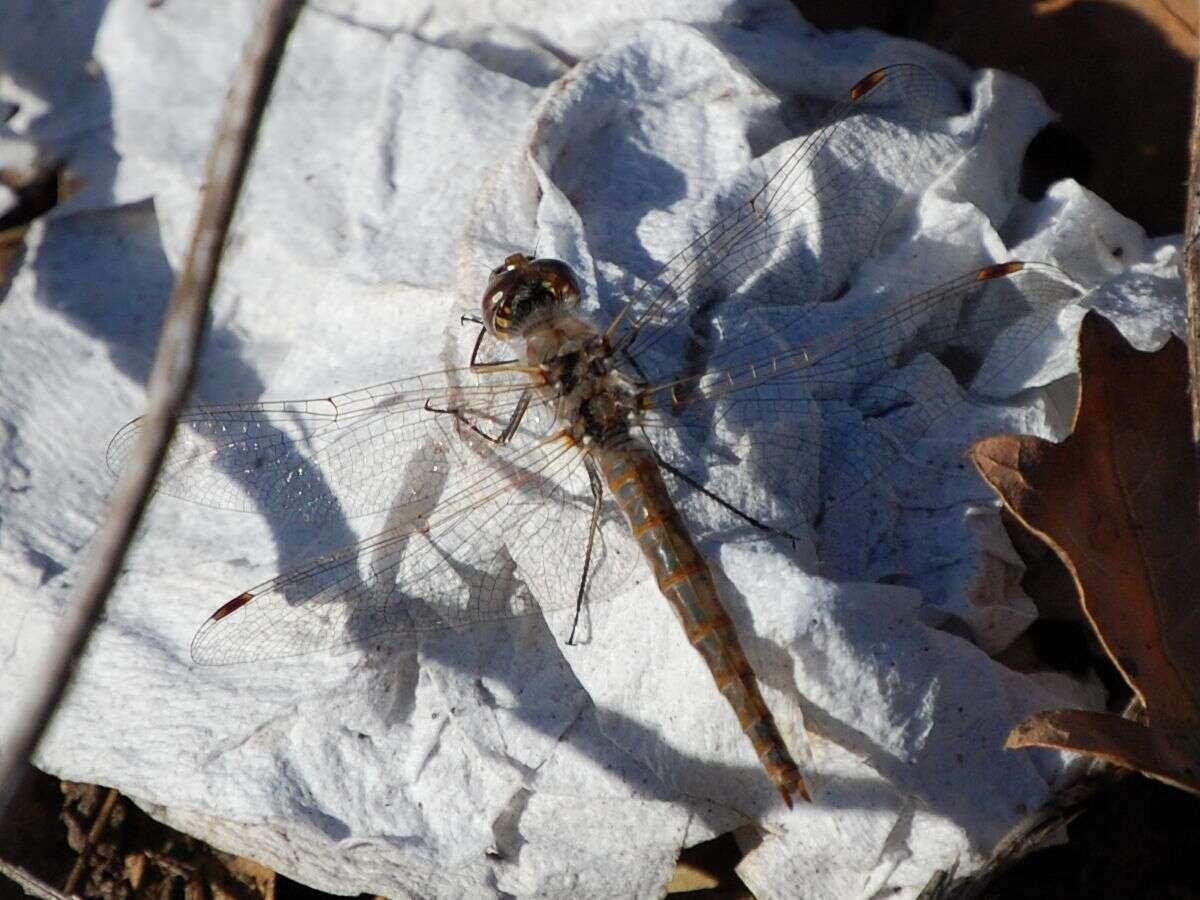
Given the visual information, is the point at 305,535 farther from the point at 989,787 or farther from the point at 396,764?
the point at 989,787

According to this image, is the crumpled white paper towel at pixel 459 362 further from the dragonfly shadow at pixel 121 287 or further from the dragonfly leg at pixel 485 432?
the dragonfly leg at pixel 485 432

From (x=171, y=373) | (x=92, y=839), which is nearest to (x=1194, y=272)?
(x=171, y=373)

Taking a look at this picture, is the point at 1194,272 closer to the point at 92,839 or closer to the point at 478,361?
the point at 478,361

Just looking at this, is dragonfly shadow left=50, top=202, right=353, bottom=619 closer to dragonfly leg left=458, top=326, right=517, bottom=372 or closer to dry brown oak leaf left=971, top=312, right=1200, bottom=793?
dragonfly leg left=458, top=326, right=517, bottom=372

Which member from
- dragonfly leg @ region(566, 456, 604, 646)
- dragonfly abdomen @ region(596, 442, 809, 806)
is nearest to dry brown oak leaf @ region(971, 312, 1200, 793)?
dragonfly abdomen @ region(596, 442, 809, 806)

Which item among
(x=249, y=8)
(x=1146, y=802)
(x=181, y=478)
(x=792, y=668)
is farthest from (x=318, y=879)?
(x=249, y=8)

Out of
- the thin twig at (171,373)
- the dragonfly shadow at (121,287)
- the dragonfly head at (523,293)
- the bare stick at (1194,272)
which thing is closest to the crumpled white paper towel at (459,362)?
the dragonfly shadow at (121,287)

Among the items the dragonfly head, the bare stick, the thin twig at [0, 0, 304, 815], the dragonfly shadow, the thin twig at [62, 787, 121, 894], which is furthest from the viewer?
the dragonfly shadow

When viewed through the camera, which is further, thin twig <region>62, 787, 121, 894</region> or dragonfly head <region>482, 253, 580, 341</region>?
thin twig <region>62, 787, 121, 894</region>
